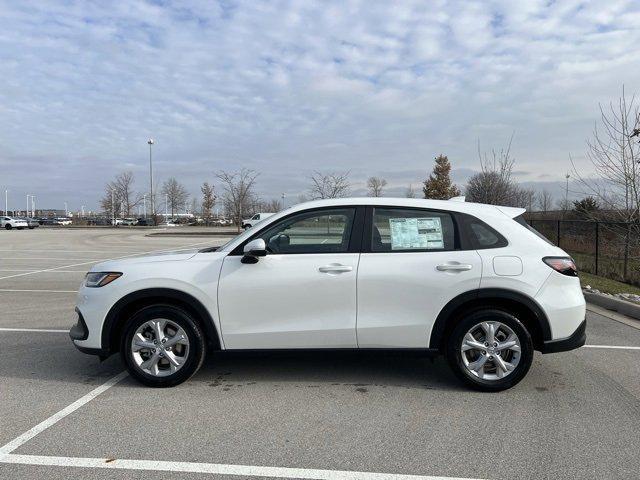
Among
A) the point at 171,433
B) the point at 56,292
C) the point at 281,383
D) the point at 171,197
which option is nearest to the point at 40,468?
the point at 171,433

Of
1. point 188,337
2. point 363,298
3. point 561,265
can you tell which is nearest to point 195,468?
point 188,337

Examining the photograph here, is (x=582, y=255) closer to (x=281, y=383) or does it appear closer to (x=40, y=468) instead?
(x=281, y=383)

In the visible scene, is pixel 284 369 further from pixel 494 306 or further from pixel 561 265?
pixel 561 265

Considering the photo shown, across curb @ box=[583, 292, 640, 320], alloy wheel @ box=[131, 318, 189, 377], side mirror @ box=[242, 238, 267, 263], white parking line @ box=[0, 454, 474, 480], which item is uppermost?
side mirror @ box=[242, 238, 267, 263]

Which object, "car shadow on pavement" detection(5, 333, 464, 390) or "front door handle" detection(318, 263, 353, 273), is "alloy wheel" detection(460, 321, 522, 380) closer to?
"car shadow on pavement" detection(5, 333, 464, 390)

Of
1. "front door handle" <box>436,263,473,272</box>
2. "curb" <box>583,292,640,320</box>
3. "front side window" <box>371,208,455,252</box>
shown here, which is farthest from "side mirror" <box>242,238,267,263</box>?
"curb" <box>583,292,640,320</box>

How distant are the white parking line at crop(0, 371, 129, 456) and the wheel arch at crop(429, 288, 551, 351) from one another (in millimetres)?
2970

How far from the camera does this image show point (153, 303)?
4555mm

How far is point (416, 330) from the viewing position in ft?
14.3

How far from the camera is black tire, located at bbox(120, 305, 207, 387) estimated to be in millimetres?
4434

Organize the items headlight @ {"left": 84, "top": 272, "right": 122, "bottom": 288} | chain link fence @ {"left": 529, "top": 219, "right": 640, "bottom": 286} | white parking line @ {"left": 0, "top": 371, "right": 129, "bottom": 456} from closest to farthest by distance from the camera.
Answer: white parking line @ {"left": 0, "top": 371, "right": 129, "bottom": 456}, headlight @ {"left": 84, "top": 272, "right": 122, "bottom": 288}, chain link fence @ {"left": 529, "top": 219, "right": 640, "bottom": 286}

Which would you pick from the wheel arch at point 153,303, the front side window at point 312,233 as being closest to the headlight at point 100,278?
the wheel arch at point 153,303

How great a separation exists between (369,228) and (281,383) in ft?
5.45

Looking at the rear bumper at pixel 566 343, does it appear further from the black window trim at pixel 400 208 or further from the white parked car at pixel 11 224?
the white parked car at pixel 11 224
